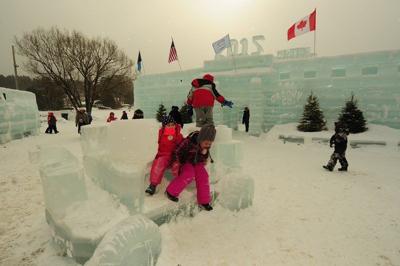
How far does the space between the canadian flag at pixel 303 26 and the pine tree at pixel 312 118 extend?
11.1ft

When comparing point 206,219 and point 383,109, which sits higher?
point 383,109

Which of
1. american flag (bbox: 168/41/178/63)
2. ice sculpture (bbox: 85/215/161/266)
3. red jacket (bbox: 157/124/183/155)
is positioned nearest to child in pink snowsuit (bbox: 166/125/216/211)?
red jacket (bbox: 157/124/183/155)

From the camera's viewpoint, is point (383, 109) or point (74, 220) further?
point (383, 109)

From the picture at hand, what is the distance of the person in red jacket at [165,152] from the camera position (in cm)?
329

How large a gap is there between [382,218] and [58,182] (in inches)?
176

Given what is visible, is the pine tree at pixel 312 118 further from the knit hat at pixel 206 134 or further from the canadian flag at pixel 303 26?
the knit hat at pixel 206 134

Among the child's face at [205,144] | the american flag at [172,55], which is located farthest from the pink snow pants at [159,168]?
the american flag at [172,55]

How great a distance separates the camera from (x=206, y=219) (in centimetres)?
336

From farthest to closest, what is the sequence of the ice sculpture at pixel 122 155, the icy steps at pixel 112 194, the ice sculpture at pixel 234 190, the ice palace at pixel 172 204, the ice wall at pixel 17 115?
the ice wall at pixel 17 115 → the ice sculpture at pixel 234 190 → the ice sculpture at pixel 122 155 → the ice palace at pixel 172 204 → the icy steps at pixel 112 194

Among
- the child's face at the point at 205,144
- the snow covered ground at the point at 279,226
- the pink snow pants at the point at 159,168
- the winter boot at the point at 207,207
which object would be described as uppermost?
the child's face at the point at 205,144

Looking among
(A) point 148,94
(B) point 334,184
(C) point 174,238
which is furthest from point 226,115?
(C) point 174,238

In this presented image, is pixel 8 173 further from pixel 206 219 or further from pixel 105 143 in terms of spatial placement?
pixel 206 219

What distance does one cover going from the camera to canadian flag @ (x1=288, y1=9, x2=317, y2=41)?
11.3 metres

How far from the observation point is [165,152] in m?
3.48
